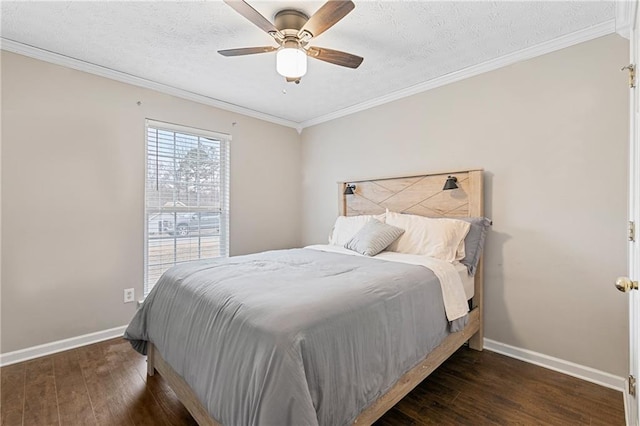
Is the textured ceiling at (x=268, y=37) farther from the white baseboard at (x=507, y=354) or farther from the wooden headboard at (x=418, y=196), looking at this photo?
the white baseboard at (x=507, y=354)

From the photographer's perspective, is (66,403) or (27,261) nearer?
(66,403)

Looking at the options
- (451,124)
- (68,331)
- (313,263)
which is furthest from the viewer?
(451,124)

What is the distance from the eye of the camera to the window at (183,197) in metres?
3.13

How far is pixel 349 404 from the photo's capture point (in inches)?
49.9

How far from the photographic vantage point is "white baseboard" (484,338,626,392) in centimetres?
204

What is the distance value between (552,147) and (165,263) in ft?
12.6

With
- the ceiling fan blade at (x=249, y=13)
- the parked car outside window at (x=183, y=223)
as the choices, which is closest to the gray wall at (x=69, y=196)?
the parked car outside window at (x=183, y=223)

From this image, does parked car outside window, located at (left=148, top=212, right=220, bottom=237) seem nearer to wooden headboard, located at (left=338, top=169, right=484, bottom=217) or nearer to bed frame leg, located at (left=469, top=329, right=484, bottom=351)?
wooden headboard, located at (left=338, top=169, right=484, bottom=217)

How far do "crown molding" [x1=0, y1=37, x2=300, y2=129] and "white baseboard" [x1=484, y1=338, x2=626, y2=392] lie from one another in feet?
12.4

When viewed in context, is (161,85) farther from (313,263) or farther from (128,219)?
(313,263)

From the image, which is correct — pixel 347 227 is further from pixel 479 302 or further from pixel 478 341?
pixel 478 341

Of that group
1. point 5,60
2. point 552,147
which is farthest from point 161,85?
point 552,147

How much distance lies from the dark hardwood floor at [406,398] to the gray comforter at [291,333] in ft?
1.15

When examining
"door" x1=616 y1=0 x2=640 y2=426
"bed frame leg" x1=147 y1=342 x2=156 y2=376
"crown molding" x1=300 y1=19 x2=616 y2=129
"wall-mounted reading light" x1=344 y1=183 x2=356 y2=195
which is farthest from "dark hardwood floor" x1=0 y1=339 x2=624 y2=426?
"crown molding" x1=300 y1=19 x2=616 y2=129
